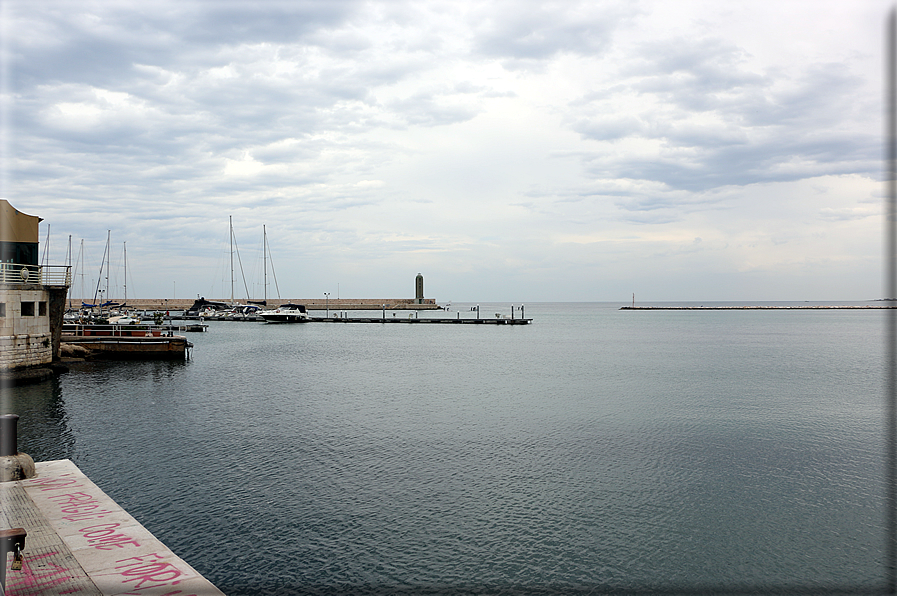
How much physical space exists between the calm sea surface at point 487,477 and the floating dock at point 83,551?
167cm

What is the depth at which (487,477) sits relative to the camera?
1775 cm

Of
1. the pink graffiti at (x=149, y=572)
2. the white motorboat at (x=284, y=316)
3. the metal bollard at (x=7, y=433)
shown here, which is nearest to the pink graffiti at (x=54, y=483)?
the metal bollard at (x=7, y=433)

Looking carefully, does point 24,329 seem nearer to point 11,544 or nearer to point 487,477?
point 487,477

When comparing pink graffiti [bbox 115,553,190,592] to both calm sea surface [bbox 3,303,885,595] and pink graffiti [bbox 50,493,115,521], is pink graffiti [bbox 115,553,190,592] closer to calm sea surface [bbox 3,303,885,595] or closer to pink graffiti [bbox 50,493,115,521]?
calm sea surface [bbox 3,303,885,595]

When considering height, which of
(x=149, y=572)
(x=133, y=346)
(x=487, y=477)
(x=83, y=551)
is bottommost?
(x=487, y=477)

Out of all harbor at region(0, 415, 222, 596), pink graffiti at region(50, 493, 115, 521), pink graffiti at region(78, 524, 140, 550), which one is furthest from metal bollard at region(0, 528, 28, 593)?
pink graffiti at region(50, 493, 115, 521)

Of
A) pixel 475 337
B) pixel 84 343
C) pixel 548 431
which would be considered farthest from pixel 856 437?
pixel 475 337

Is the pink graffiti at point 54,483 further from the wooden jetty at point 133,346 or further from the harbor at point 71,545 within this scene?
the wooden jetty at point 133,346

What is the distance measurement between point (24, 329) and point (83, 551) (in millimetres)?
30202

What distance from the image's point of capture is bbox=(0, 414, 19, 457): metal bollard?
12953 mm

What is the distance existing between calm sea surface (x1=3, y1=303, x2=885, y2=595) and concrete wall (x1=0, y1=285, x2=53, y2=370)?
2030 mm

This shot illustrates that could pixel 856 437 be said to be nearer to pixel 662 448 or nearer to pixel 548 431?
pixel 662 448

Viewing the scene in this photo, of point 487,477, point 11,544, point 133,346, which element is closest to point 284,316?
point 133,346

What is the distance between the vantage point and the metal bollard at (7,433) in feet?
42.5
